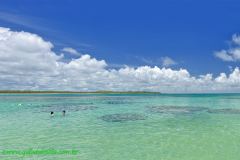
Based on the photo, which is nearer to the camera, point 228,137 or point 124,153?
point 124,153

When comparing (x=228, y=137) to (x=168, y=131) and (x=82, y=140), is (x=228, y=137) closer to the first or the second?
(x=168, y=131)

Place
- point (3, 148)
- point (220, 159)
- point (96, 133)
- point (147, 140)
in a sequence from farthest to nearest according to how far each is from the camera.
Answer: point (96, 133) → point (147, 140) → point (3, 148) → point (220, 159)

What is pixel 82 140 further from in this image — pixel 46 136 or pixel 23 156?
→ pixel 23 156

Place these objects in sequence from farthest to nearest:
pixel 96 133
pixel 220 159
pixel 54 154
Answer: pixel 96 133 → pixel 54 154 → pixel 220 159

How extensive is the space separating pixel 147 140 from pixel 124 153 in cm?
350

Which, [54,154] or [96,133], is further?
[96,133]

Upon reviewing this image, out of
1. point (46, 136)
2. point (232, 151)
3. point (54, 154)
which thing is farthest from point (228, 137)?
point (46, 136)

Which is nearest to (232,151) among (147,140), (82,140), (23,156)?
(147,140)

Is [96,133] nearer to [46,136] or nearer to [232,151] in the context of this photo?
[46,136]

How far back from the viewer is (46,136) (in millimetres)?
18016

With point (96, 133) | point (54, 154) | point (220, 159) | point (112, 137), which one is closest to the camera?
point (220, 159)

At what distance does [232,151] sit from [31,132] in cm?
1534

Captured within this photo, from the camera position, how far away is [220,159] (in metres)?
12.4

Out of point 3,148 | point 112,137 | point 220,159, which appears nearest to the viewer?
point 220,159
